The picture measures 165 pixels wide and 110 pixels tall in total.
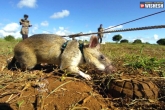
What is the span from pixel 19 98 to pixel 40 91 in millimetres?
326

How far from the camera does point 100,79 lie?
12.2ft

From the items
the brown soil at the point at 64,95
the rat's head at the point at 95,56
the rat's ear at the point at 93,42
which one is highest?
the rat's ear at the point at 93,42

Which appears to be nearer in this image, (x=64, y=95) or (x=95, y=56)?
(x=64, y=95)

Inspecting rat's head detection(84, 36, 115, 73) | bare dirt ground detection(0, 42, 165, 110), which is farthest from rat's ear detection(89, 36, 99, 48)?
bare dirt ground detection(0, 42, 165, 110)

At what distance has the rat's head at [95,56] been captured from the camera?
13.8 ft

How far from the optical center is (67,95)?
2.96 meters

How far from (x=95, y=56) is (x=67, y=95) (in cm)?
158

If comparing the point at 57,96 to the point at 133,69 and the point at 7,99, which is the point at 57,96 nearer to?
the point at 7,99

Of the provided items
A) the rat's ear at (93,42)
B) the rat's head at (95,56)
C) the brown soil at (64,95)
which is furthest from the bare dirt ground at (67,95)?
the rat's ear at (93,42)

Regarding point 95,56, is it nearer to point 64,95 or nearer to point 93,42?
point 93,42

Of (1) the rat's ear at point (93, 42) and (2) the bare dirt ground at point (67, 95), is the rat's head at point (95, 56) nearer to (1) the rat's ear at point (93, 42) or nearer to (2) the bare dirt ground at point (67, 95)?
(1) the rat's ear at point (93, 42)

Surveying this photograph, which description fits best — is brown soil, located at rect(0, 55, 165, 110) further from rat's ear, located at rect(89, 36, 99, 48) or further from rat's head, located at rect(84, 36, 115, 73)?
rat's ear, located at rect(89, 36, 99, 48)

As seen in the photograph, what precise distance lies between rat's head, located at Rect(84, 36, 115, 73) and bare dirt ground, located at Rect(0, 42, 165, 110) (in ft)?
1.82

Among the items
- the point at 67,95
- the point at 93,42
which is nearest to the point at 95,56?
the point at 93,42
